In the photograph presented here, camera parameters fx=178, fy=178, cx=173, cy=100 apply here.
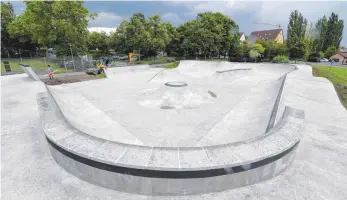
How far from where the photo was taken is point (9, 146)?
195 inches

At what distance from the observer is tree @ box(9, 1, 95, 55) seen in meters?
21.1

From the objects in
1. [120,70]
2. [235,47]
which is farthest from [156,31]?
[235,47]

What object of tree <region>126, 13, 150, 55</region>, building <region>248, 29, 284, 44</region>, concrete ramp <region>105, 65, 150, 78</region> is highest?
building <region>248, 29, 284, 44</region>

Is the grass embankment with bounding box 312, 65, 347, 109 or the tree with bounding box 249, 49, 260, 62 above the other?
the tree with bounding box 249, 49, 260, 62

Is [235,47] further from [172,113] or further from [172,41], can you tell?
[172,113]

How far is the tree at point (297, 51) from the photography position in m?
38.3

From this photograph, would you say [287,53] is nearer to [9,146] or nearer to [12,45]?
[9,146]

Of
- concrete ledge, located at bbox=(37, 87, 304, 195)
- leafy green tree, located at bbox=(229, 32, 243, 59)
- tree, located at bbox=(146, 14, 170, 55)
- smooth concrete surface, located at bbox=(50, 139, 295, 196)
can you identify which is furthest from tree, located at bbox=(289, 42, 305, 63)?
smooth concrete surface, located at bbox=(50, 139, 295, 196)

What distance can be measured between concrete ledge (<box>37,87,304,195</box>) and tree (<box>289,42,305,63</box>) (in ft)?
144

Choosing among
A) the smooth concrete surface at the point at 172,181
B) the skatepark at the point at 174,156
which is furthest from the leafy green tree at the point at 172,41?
the smooth concrete surface at the point at 172,181

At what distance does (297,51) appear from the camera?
38.8 metres

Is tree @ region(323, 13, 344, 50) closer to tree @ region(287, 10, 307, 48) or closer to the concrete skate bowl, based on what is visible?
tree @ region(287, 10, 307, 48)

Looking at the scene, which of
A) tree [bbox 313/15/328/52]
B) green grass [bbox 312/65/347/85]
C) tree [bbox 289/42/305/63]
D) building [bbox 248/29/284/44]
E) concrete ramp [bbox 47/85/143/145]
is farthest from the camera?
building [bbox 248/29/284/44]

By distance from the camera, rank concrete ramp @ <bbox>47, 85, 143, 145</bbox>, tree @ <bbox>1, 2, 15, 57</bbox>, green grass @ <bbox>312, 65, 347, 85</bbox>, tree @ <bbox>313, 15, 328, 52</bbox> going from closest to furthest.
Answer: concrete ramp @ <bbox>47, 85, 143, 145</bbox> < green grass @ <bbox>312, 65, 347, 85</bbox> < tree @ <bbox>1, 2, 15, 57</bbox> < tree @ <bbox>313, 15, 328, 52</bbox>
